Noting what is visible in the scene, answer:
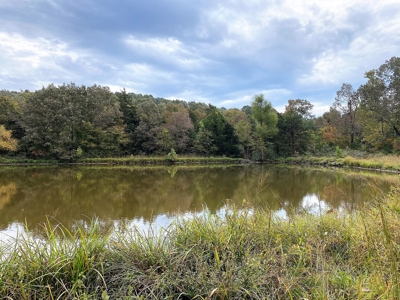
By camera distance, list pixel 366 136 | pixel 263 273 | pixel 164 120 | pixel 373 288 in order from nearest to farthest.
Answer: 1. pixel 373 288
2. pixel 263 273
3. pixel 366 136
4. pixel 164 120

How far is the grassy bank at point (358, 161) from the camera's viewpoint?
16203mm

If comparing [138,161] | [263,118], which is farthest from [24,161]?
[263,118]

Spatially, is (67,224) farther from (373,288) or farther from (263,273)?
(373,288)

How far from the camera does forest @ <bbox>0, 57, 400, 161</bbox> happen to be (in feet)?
71.1

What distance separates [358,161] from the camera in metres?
19.1

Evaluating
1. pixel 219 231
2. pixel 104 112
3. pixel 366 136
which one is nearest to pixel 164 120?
pixel 104 112

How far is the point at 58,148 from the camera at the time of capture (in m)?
21.4

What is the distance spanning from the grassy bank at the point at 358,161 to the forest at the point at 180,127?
1.47m

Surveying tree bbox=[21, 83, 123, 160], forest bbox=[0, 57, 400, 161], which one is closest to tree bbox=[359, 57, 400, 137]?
forest bbox=[0, 57, 400, 161]

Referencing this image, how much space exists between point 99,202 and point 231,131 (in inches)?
900

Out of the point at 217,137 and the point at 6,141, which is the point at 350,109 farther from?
the point at 6,141

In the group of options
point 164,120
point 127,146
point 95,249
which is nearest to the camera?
point 95,249

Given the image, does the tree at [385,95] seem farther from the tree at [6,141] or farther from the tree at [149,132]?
the tree at [6,141]

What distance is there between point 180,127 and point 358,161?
1627cm
